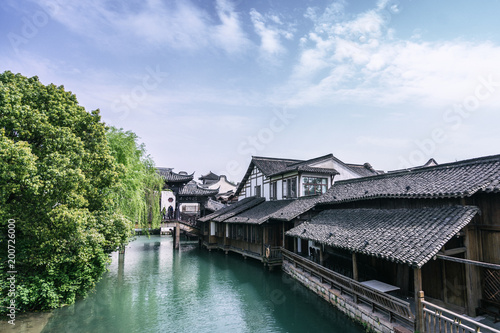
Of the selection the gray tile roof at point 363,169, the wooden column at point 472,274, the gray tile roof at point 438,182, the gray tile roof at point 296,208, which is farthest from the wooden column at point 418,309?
the gray tile roof at point 363,169

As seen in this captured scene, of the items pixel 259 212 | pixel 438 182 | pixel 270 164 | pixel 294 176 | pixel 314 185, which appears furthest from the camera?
pixel 270 164

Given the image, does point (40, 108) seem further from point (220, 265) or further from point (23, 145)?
point (220, 265)

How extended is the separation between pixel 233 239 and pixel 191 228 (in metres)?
7.78

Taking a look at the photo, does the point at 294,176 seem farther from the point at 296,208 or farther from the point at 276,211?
the point at 296,208

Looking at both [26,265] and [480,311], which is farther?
[26,265]

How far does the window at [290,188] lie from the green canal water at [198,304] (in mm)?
5658

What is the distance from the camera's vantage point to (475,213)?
802 centimetres

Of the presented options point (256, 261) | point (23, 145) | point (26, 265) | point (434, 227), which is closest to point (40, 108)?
point (23, 145)

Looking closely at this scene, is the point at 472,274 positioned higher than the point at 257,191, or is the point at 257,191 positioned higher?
the point at 257,191

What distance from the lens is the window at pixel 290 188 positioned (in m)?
20.9

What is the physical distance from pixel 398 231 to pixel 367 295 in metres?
2.38

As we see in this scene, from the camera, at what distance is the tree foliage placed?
8.10m

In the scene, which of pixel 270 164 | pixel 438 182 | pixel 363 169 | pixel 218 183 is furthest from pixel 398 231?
pixel 218 183

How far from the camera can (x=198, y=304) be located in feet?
41.3
